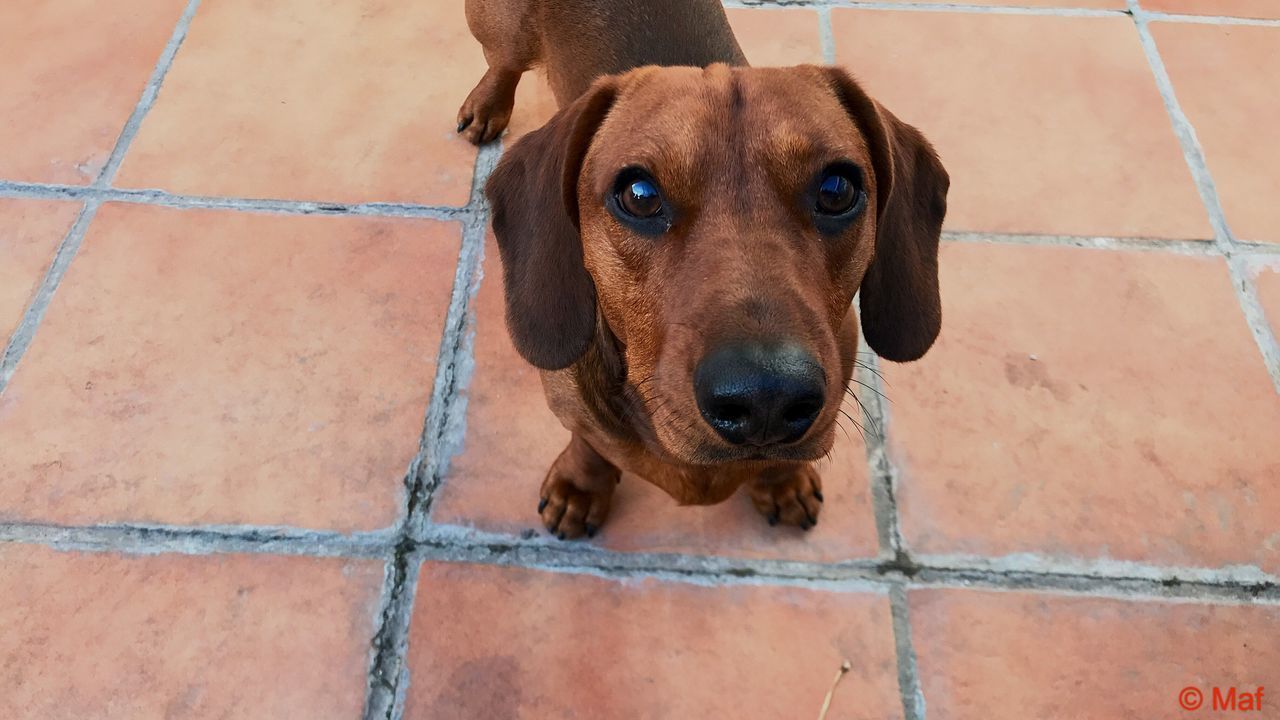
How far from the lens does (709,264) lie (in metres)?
1.57

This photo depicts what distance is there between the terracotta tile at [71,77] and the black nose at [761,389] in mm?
2682

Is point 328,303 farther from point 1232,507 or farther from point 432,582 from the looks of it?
point 1232,507

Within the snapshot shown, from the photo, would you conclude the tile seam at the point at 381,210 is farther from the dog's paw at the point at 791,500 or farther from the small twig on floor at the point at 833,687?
the small twig on floor at the point at 833,687

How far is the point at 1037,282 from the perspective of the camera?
2887mm

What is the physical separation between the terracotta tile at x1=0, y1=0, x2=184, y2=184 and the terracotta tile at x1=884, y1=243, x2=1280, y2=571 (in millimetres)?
2908

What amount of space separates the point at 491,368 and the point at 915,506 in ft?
4.20

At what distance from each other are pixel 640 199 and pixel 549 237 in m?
0.29

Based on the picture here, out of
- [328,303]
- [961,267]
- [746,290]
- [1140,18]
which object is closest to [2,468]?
[328,303]

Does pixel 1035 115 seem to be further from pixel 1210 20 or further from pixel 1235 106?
pixel 1210 20

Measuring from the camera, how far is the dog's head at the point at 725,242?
1.46 metres

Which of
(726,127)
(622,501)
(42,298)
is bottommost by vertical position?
(622,501)

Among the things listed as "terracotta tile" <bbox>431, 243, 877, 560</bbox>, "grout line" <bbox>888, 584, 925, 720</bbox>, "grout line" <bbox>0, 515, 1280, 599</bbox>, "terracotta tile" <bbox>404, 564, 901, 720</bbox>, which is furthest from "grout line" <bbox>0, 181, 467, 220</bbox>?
"grout line" <bbox>888, 584, 925, 720</bbox>

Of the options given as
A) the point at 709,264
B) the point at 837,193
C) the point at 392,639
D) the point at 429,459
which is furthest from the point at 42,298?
the point at 837,193

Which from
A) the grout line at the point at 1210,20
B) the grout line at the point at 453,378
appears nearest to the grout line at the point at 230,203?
the grout line at the point at 453,378
